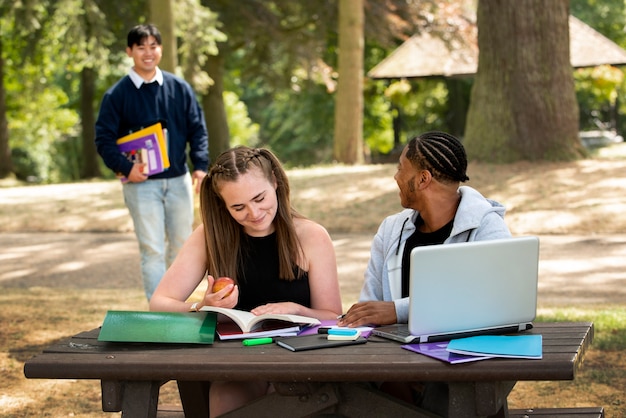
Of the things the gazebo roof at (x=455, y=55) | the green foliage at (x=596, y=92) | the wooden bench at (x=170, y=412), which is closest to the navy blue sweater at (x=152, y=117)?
the wooden bench at (x=170, y=412)

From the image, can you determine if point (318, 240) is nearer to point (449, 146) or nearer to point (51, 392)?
point (449, 146)

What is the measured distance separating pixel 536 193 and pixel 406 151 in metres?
9.31

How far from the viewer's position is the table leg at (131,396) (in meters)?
3.21

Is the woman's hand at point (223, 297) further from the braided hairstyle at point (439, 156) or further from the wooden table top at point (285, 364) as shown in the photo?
the braided hairstyle at point (439, 156)

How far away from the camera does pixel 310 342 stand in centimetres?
333

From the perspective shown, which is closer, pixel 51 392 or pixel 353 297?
pixel 51 392

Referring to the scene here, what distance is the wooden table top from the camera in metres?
2.99

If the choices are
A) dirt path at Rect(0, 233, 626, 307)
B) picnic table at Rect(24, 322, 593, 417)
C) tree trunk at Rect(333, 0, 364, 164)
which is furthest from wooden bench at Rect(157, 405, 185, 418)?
tree trunk at Rect(333, 0, 364, 164)

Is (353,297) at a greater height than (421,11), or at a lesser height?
lesser

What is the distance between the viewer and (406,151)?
399cm

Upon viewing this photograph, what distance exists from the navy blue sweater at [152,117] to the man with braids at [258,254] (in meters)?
3.26

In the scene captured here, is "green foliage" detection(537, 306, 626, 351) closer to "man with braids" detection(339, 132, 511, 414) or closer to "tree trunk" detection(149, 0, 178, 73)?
"man with braids" detection(339, 132, 511, 414)

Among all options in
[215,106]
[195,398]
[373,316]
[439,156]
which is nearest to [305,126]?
[215,106]

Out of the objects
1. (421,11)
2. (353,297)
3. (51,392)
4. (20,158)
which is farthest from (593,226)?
(20,158)
